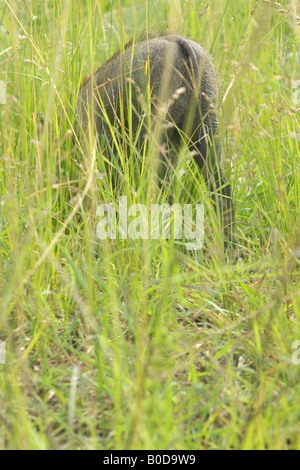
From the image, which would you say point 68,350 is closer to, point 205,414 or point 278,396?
point 205,414

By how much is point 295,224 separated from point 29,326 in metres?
0.86

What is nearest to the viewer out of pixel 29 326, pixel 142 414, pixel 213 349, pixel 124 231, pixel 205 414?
pixel 142 414

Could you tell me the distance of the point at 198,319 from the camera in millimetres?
1470

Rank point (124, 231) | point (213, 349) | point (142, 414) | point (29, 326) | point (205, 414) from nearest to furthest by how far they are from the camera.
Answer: point (142, 414), point (205, 414), point (213, 349), point (29, 326), point (124, 231)

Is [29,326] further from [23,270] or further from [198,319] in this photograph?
[198,319]

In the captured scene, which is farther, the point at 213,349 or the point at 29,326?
the point at 29,326

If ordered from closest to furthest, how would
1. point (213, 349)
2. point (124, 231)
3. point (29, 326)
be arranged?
point (213, 349) < point (29, 326) < point (124, 231)

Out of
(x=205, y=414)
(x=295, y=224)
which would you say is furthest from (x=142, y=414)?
(x=295, y=224)

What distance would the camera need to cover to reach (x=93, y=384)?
1176mm

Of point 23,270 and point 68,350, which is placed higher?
point 23,270

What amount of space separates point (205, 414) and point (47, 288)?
0.59m

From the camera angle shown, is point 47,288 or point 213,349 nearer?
point 213,349
